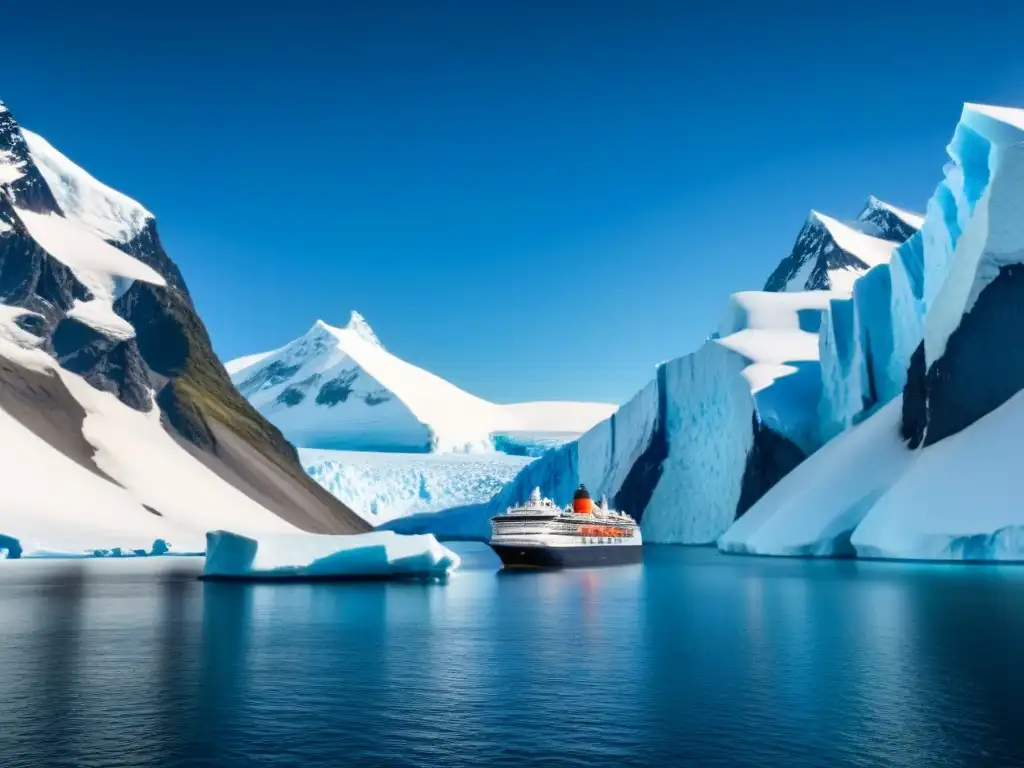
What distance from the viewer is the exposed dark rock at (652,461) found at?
95.6 metres

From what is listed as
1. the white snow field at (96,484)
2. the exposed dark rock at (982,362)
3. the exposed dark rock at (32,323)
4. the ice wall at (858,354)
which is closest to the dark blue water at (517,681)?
the exposed dark rock at (982,362)

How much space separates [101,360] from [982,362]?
267 ft

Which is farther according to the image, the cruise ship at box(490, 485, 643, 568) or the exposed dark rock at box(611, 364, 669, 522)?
the exposed dark rock at box(611, 364, 669, 522)

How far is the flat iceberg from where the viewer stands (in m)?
41.4

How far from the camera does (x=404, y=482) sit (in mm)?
136750

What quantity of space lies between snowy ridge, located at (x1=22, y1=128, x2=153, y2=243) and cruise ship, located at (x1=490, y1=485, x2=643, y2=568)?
296 feet

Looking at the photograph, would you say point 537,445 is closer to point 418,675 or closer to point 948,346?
point 948,346

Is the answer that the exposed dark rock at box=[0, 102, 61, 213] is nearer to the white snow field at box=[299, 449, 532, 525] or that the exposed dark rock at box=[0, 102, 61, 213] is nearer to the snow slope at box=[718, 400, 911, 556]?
the white snow field at box=[299, 449, 532, 525]

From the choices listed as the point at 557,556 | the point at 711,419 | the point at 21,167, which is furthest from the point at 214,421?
the point at 557,556

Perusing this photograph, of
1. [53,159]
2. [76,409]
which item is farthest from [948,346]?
[53,159]

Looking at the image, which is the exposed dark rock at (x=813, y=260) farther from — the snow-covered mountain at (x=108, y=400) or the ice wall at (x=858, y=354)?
the snow-covered mountain at (x=108, y=400)

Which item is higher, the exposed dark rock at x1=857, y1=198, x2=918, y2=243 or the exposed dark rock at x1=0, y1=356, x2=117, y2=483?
the exposed dark rock at x1=857, y1=198, x2=918, y2=243

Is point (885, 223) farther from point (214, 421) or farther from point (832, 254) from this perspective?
point (214, 421)

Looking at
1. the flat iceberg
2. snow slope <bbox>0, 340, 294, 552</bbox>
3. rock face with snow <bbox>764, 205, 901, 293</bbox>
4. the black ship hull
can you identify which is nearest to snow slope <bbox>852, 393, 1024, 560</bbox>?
the black ship hull
